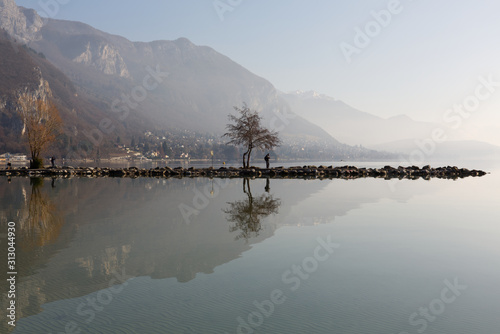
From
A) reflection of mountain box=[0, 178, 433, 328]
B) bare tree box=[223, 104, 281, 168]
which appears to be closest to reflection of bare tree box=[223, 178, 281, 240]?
reflection of mountain box=[0, 178, 433, 328]

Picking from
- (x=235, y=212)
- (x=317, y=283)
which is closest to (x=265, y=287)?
(x=317, y=283)

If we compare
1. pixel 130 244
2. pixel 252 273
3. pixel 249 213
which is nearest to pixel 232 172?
pixel 249 213

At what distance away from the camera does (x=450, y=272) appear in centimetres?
989

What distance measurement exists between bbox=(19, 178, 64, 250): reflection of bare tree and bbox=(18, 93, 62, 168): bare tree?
44147mm

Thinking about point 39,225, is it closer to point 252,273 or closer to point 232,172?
point 252,273

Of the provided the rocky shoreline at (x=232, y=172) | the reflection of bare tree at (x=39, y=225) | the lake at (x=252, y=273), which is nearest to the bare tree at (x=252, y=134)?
the rocky shoreline at (x=232, y=172)

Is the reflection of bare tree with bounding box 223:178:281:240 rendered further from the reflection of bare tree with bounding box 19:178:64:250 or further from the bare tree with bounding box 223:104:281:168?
the bare tree with bounding box 223:104:281:168

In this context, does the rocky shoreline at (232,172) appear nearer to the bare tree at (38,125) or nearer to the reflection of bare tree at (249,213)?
the bare tree at (38,125)

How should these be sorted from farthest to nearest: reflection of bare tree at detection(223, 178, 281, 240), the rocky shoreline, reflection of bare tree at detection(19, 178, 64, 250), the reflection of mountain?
the rocky shoreline → reflection of bare tree at detection(223, 178, 281, 240) → reflection of bare tree at detection(19, 178, 64, 250) → the reflection of mountain

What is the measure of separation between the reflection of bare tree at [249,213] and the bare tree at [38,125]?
49.7m

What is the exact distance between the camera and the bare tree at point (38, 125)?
198ft

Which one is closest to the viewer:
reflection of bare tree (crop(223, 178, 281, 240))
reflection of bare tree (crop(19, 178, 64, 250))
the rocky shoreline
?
reflection of bare tree (crop(19, 178, 64, 250))

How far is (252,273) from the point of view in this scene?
31.6ft

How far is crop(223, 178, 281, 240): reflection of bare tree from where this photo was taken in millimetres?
15219
